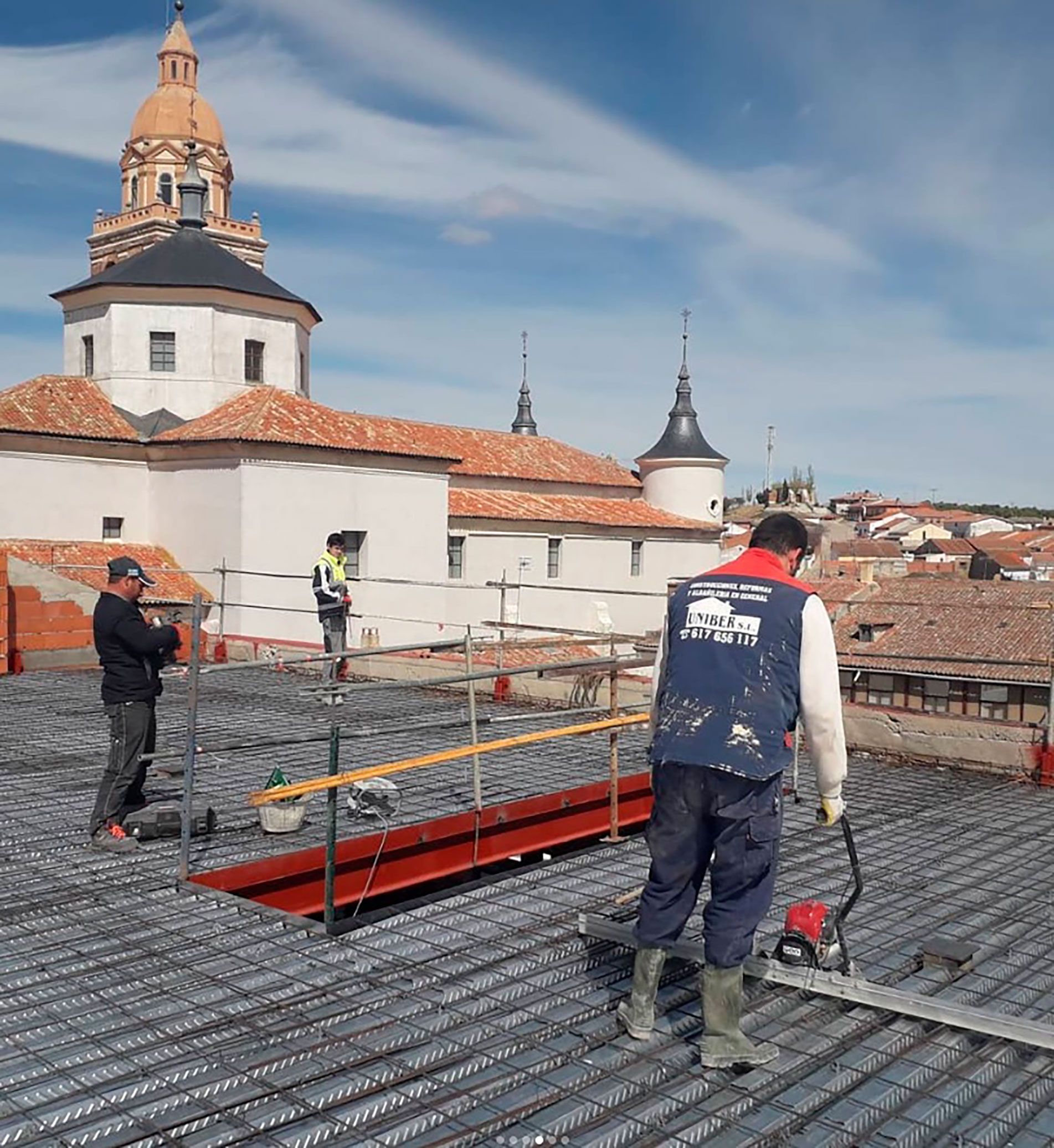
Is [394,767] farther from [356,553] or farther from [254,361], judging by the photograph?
[254,361]

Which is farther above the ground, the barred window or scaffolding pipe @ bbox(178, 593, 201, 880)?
scaffolding pipe @ bbox(178, 593, 201, 880)

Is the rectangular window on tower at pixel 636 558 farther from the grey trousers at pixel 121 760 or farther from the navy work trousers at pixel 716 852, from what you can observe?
the navy work trousers at pixel 716 852

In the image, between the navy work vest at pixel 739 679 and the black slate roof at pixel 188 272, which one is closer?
the navy work vest at pixel 739 679

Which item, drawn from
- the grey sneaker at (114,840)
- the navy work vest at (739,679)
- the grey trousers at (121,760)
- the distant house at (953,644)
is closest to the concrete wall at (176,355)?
the distant house at (953,644)

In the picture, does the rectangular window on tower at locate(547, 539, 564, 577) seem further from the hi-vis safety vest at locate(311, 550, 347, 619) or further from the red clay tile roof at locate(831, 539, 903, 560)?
the red clay tile roof at locate(831, 539, 903, 560)

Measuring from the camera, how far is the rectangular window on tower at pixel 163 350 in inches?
1115

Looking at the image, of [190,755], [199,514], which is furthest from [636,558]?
[190,755]

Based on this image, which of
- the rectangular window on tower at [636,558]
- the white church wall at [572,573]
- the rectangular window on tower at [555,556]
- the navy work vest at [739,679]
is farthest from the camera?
the rectangular window on tower at [636,558]

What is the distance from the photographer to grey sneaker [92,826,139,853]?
599 cm

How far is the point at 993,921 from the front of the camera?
5.22m

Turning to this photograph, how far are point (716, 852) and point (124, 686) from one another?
3903mm

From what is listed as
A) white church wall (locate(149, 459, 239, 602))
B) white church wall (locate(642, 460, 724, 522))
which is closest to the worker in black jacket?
white church wall (locate(149, 459, 239, 602))

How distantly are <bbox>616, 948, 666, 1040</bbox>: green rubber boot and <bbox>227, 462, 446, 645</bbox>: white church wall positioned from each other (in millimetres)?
20191

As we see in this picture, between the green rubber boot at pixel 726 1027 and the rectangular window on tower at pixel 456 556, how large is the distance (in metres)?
28.1
